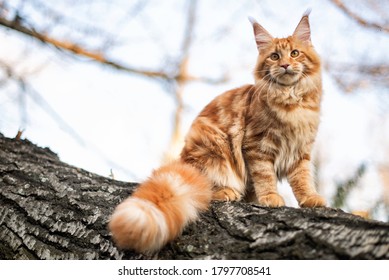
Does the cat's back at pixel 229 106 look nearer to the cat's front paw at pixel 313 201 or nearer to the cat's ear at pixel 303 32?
the cat's ear at pixel 303 32

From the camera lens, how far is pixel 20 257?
1.65m

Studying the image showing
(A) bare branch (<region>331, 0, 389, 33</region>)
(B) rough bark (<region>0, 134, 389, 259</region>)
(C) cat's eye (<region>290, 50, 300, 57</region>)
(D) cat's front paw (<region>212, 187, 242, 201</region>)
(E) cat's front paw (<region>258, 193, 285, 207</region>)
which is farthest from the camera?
(A) bare branch (<region>331, 0, 389, 33</region>)

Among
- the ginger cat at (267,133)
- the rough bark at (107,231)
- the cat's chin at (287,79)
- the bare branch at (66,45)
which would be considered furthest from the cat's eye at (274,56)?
the bare branch at (66,45)

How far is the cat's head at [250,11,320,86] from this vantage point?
1977 millimetres

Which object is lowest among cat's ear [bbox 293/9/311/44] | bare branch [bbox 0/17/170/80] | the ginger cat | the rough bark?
the rough bark

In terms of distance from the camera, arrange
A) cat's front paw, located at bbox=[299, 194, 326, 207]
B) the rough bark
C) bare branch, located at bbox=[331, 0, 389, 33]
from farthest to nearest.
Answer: bare branch, located at bbox=[331, 0, 389, 33] → cat's front paw, located at bbox=[299, 194, 326, 207] → the rough bark

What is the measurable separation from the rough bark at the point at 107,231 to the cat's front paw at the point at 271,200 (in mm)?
191

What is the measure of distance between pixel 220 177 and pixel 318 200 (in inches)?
18.8

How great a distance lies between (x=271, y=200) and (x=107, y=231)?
0.71m

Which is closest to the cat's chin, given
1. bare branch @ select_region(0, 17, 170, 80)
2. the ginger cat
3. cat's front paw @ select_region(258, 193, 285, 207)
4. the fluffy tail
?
the ginger cat

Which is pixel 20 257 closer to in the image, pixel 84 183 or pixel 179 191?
pixel 84 183

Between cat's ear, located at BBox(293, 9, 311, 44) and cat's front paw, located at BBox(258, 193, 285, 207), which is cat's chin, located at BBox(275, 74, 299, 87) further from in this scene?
cat's front paw, located at BBox(258, 193, 285, 207)

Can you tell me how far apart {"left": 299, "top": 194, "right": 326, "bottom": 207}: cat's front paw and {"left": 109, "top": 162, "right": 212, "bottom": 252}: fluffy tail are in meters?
0.40
